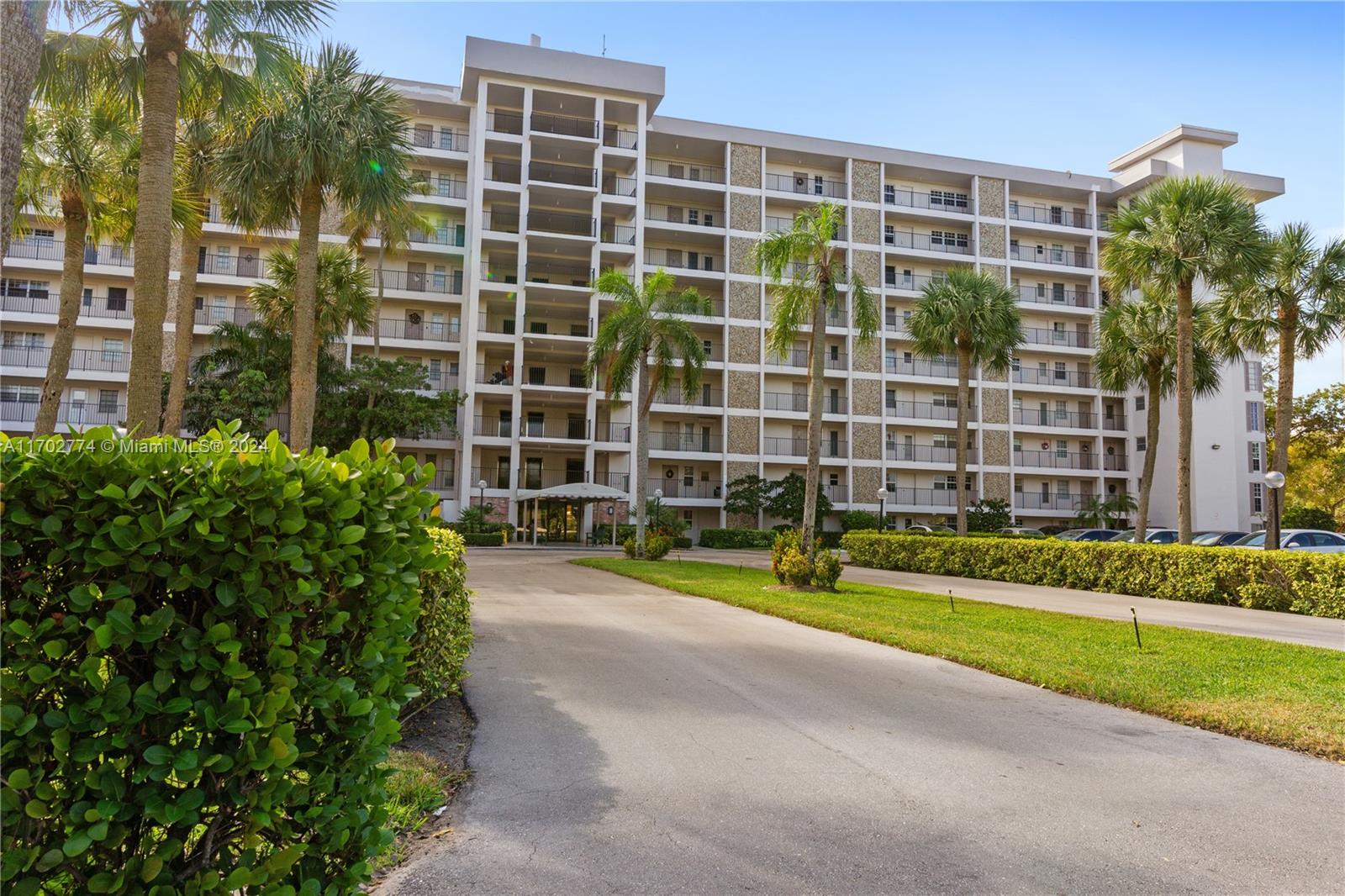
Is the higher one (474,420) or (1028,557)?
(474,420)

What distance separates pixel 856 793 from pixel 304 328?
15.1m

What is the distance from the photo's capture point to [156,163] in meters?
10.5

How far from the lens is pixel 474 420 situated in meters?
40.9

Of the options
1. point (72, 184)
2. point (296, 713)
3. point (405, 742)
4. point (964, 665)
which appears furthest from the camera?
point (72, 184)

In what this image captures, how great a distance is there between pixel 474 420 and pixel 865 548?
21.1 metres

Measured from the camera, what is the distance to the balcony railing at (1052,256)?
51.8m

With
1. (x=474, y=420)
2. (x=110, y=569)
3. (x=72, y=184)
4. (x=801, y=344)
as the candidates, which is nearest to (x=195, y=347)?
(x=474, y=420)

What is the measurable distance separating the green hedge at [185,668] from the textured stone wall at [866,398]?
46480 millimetres

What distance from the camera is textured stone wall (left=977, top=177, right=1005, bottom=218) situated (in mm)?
51031

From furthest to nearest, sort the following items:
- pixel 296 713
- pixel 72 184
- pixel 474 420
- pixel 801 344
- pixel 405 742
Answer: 1. pixel 801 344
2. pixel 474 420
3. pixel 72 184
4. pixel 405 742
5. pixel 296 713

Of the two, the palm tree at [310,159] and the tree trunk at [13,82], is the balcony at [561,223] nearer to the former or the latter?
the palm tree at [310,159]

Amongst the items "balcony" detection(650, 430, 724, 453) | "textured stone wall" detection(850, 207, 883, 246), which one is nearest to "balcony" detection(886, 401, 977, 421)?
"textured stone wall" detection(850, 207, 883, 246)

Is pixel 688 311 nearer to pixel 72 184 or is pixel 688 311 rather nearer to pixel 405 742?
pixel 72 184

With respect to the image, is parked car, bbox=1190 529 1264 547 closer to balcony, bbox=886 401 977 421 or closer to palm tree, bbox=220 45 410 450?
balcony, bbox=886 401 977 421
